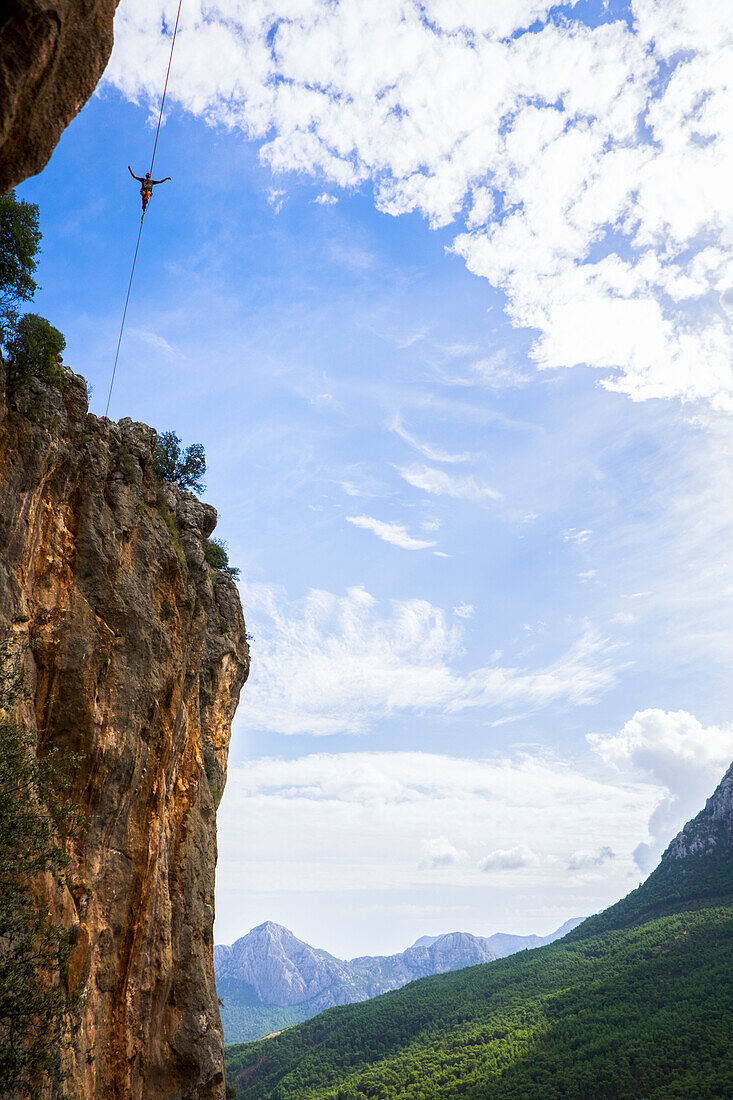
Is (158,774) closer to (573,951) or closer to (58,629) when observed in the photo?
(58,629)

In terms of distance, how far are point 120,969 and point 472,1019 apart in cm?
10530

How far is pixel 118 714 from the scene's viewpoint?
64.4 feet

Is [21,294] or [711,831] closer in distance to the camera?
[21,294]

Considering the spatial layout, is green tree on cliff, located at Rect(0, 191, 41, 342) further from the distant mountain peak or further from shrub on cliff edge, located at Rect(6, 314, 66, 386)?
the distant mountain peak

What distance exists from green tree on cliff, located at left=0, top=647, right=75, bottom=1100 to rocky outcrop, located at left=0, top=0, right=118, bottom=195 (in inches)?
405

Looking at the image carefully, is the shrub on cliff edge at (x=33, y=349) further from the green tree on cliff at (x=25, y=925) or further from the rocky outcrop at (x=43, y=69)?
the green tree on cliff at (x=25, y=925)

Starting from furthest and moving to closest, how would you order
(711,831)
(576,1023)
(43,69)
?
(711,831), (576,1023), (43,69)

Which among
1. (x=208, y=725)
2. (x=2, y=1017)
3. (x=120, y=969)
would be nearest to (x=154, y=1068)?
(x=120, y=969)

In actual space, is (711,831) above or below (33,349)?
below

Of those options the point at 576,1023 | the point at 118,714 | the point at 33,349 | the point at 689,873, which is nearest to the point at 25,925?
the point at 118,714

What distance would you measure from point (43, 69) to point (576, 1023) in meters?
101

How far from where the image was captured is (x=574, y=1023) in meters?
79.3

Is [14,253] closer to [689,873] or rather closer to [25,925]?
[25,925]

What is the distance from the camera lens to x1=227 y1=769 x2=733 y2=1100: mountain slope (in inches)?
2502
